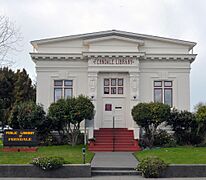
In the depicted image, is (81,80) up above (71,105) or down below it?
above

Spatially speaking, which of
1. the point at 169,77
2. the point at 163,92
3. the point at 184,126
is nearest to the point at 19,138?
the point at 184,126

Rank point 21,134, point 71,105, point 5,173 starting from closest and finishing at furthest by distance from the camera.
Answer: point 5,173 < point 21,134 < point 71,105

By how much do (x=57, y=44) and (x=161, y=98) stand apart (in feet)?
28.6

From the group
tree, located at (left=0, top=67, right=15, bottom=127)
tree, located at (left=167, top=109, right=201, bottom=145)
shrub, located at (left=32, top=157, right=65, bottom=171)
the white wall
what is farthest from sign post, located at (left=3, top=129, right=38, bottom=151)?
tree, located at (left=0, top=67, right=15, bottom=127)

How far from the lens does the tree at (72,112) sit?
26.2 meters

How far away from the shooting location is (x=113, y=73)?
97.8 ft

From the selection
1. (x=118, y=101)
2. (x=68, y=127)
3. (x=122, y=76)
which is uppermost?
(x=122, y=76)

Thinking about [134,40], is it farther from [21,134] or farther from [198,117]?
[21,134]

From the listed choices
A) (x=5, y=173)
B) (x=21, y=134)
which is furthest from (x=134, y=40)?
(x=5, y=173)

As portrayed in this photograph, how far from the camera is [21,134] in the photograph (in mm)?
23062

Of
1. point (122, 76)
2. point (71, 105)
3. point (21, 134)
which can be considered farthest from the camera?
point (122, 76)

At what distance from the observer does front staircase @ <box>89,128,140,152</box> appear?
85.7 ft

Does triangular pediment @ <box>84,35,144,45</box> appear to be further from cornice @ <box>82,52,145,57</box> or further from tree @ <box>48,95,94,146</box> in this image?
tree @ <box>48,95,94,146</box>

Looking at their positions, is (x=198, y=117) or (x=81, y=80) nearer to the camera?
(x=198, y=117)
